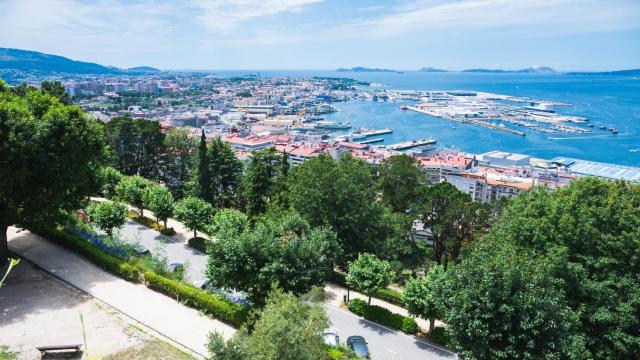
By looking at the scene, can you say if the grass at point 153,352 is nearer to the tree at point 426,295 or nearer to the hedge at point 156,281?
the hedge at point 156,281

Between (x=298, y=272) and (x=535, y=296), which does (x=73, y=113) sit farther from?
(x=535, y=296)

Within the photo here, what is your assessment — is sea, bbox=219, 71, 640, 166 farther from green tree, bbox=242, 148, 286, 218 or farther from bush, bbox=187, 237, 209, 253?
bush, bbox=187, 237, 209, 253

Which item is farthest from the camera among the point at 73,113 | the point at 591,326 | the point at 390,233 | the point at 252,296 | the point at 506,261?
the point at 390,233

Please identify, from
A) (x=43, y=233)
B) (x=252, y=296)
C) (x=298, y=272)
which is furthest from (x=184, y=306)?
(x=43, y=233)

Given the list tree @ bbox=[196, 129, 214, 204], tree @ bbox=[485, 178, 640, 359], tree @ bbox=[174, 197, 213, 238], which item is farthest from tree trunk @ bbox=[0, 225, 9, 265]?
tree @ bbox=[485, 178, 640, 359]

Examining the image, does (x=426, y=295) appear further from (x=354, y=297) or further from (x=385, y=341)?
(x=354, y=297)

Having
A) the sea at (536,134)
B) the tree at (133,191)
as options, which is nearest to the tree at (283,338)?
the tree at (133,191)

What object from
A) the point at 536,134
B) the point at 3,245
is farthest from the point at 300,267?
the point at 536,134

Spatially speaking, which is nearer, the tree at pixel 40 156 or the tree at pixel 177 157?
the tree at pixel 40 156
